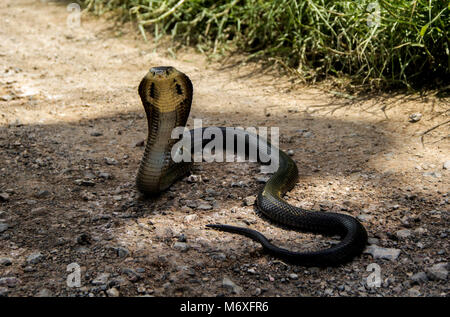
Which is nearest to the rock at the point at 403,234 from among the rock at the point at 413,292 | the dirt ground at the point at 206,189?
the dirt ground at the point at 206,189

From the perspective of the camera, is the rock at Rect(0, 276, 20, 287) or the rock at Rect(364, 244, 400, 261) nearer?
the rock at Rect(0, 276, 20, 287)

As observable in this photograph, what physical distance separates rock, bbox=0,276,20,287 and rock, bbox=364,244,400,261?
1.63m

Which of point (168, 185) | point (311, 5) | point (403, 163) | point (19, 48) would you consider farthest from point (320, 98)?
point (19, 48)

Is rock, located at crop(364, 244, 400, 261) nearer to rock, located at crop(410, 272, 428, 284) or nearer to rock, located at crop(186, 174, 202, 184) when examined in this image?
rock, located at crop(410, 272, 428, 284)

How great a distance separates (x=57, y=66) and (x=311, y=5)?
289 cm

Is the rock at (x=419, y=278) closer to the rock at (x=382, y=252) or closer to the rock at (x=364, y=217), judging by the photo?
the rock at (x=382, y=252)

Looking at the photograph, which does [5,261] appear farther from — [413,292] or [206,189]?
[413,292]

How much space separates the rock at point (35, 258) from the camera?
234cm

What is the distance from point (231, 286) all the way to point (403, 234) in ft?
3.22

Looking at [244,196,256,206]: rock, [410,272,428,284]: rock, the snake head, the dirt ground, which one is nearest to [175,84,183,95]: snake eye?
the snake head

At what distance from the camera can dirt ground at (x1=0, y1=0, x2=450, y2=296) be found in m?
2.23

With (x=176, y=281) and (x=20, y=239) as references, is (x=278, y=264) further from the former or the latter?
(x=20, y=239)

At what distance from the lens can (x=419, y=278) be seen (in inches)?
86.0

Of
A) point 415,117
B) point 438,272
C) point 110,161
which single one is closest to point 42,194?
point 110,161
